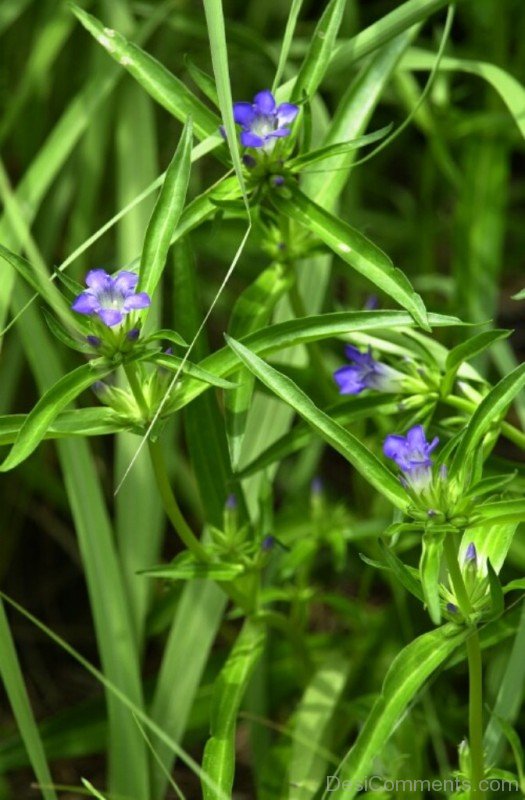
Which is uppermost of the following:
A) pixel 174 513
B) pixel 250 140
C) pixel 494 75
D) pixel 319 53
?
pixel 494 75

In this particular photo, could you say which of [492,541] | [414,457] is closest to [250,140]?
[414,457]

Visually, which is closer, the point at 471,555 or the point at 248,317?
the point at 471,555

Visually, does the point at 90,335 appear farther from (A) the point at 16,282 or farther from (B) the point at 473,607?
(A) the point at 16,282

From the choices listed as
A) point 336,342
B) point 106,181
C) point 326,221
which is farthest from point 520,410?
point 106,181

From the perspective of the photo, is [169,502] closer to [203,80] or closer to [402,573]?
[402,573]

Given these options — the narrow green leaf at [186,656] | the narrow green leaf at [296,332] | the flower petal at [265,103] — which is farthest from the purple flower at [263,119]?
the narrow green leaf at [186,656]
